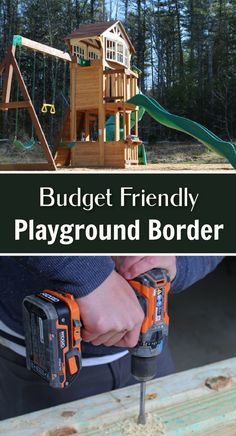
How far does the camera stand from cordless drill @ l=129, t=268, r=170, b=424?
0.34m

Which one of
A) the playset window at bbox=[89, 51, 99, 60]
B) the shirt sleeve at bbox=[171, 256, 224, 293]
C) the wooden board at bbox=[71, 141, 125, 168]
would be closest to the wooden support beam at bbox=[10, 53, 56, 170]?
the wooden board at bbox=[71, 141, 125, 168]

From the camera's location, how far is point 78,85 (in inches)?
86.6

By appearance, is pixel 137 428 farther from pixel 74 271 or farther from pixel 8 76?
pixel 8 76

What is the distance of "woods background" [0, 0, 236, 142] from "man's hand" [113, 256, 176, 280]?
114 inches

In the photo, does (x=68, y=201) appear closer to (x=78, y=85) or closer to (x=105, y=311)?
(x=105, y=311)

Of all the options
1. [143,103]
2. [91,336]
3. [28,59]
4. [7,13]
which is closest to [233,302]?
[143,103]

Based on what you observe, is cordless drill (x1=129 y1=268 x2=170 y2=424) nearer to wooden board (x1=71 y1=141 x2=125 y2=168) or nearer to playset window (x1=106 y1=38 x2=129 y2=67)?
wooden board (x1=71 y1=141 x2=125 y2=168)

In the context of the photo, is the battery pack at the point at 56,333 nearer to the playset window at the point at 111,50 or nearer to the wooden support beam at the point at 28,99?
the wooden support beam at the point at 28,99

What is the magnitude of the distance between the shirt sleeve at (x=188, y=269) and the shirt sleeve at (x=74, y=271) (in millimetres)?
105

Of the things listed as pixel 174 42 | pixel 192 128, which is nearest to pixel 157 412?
pixel 192 128

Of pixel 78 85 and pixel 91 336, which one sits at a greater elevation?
pixel 78 85

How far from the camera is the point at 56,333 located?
306 millimetres

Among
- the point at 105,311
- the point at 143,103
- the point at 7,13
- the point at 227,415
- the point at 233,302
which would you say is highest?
the point at 7,13

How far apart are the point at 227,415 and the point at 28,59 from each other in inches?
139
